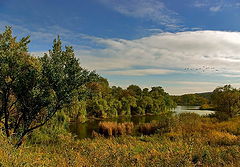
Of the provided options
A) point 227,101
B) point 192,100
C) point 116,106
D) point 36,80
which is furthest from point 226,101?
point 192,100

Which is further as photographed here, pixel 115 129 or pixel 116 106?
pixel 116 106

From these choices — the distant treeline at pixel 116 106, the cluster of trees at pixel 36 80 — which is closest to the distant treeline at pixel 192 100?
the distant treeline at pixel 116 106

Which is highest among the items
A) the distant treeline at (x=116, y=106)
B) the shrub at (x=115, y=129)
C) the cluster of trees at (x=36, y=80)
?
the cluster of trees at (x=36, y=80)

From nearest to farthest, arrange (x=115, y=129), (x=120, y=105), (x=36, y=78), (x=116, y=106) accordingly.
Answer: (x=36, y=78) < (x=115, y=129) < (x=116, y=106) < (x=120, y=105)

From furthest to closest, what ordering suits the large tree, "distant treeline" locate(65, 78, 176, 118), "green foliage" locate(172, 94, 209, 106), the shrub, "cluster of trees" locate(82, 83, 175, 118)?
"green foliage" locate(172, 94, 209, 106) → "cluster of trees" locate(82, 83, 175, 118) → "distant treeline" locate(65, 78, 176, 118) → the shrub → the large tree

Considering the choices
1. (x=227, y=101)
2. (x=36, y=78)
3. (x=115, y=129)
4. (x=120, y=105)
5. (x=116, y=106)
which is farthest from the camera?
(x=120, y=105)

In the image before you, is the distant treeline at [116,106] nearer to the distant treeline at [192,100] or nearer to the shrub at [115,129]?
the shrub at [115,129]

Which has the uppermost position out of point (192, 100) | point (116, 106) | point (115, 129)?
point (192, 100)

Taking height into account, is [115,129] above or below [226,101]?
below

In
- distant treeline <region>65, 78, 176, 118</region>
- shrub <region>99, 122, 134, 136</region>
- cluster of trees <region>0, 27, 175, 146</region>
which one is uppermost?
cluster of trees <region>0, 27, 175, 146</region>

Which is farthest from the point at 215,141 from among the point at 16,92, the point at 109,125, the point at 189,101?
the point at 189,101

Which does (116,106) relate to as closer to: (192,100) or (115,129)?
(115,129)

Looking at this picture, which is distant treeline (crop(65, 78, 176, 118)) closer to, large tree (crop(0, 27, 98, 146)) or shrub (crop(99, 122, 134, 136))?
shrub (crop(99, 122, 134, 136))

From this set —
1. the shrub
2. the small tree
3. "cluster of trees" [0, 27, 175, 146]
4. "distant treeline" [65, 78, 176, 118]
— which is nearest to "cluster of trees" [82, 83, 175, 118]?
"distant treeline" [65, 78, 176, 118]
